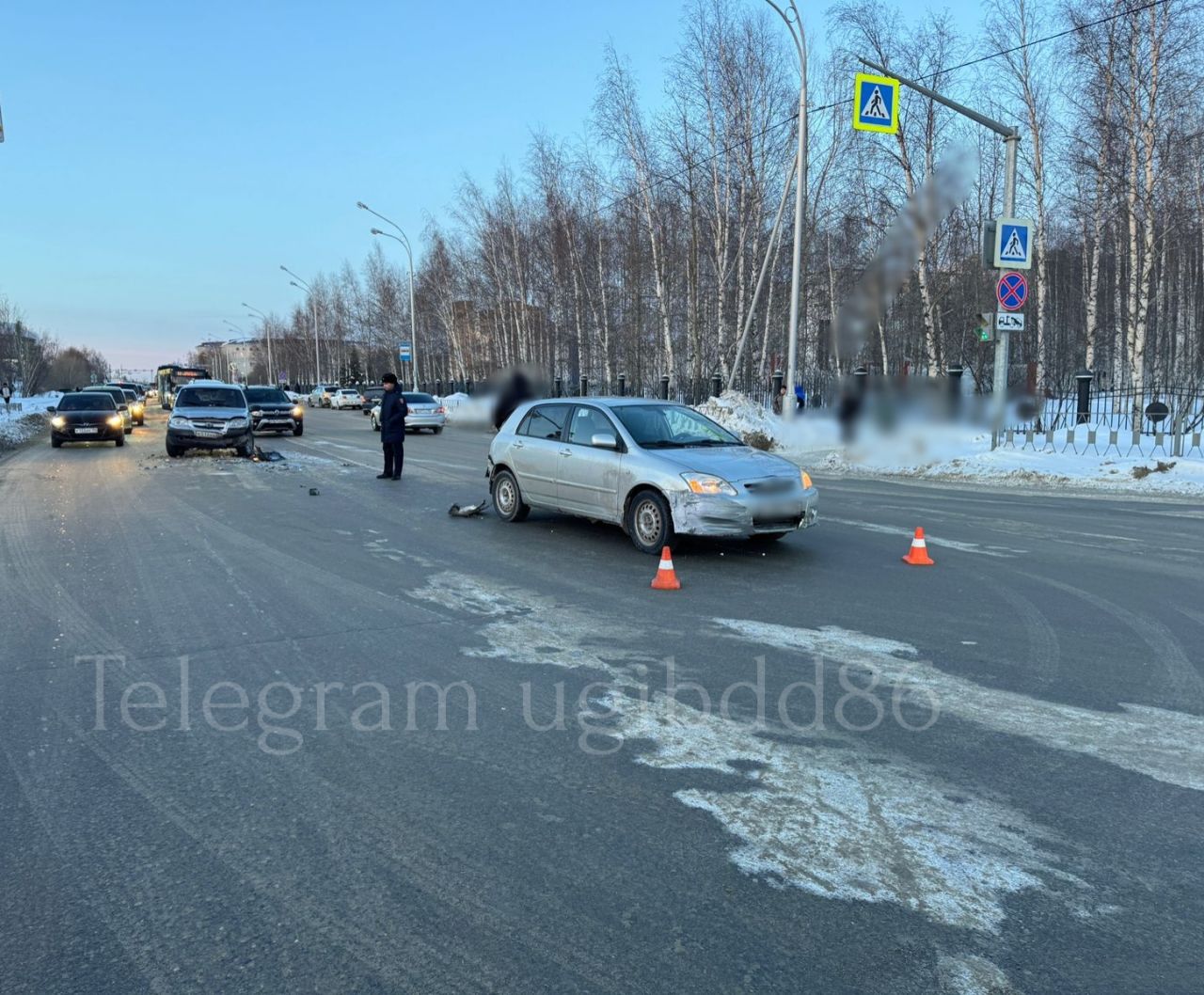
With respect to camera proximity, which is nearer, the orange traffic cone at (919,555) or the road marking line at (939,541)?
the orange traffic cone at (919,555)

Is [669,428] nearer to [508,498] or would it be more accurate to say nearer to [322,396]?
[508,498]

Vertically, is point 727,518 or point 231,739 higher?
point 727,518

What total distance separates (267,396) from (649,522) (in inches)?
952

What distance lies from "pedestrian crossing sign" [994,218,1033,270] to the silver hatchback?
10050mm

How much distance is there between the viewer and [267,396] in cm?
2975

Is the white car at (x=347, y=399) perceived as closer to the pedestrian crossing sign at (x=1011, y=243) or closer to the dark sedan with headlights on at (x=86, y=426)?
the dark sedan with headlights on at (x=86, y=426)

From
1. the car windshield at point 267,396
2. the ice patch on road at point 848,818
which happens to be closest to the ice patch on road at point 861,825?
the ice patch on road at point 848,818

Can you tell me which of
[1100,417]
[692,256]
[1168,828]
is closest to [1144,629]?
[1168,828]

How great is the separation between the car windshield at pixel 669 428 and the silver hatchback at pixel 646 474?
13 millimetres

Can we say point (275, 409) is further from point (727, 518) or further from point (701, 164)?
point (727, 518)

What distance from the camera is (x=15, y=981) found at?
101 inches

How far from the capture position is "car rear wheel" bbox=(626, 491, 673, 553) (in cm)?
859

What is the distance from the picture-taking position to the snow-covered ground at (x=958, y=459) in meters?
15.1

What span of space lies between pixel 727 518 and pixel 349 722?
180 inches
